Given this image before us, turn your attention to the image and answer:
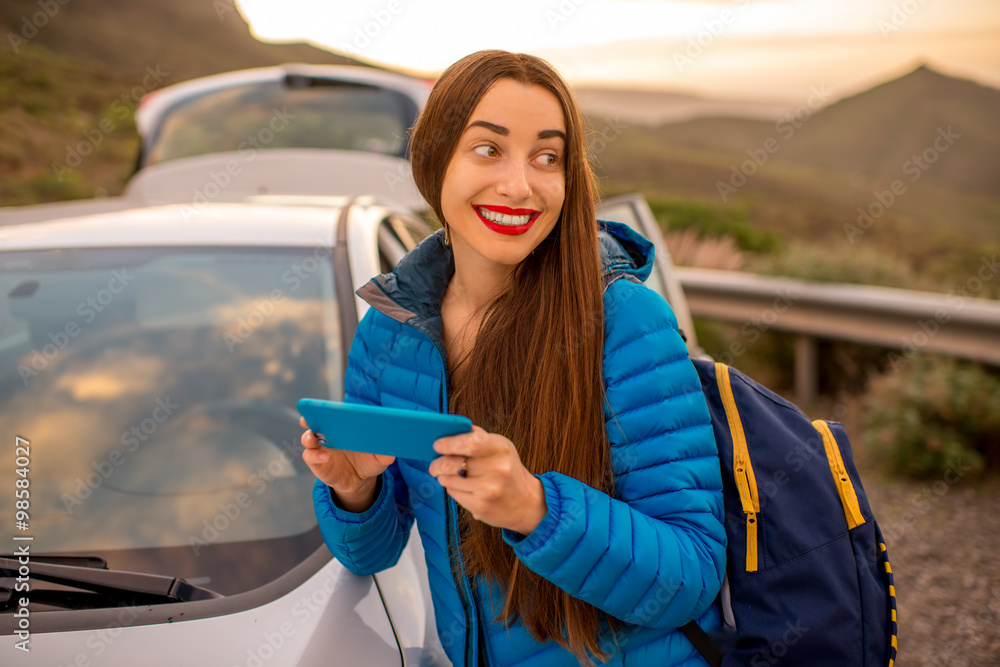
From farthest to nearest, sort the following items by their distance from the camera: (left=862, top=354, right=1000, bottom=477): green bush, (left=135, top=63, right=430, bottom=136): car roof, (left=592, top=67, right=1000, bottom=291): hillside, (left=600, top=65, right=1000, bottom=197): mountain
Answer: (left=600, top=65, right=1000, bottom=197): mountain < (left=592, top=67, right=1000, bottom=291): hillside < (left=135, top=63, right=430, bottom=136): car roof < (left=862, top=354, right=1000, bottom=477): green bush

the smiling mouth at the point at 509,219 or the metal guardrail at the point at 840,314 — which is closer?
the smiling mouth at the point at 509,219

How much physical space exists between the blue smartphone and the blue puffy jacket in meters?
0.22

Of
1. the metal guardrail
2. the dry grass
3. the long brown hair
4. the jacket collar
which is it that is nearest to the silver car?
A: the long brown hair

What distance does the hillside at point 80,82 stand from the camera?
16.4 metres

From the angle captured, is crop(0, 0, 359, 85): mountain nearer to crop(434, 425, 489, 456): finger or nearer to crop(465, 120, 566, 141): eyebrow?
crop(465, 120, 566, 141): eyebrow

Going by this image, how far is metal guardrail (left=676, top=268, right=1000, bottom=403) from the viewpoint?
386 cm

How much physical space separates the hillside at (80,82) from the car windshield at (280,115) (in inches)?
199

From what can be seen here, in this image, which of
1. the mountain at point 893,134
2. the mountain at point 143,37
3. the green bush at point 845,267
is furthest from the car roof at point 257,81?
the mountain at point 893,134

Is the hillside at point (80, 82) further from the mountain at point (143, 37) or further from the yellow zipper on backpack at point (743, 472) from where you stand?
the yellow zipper on backpack at point (743, 472)

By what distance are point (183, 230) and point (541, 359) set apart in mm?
1318

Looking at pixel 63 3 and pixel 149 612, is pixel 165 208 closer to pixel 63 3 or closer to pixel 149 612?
pixel 149 612

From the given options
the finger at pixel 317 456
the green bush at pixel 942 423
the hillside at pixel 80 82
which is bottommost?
the green bush at pixel 942 423

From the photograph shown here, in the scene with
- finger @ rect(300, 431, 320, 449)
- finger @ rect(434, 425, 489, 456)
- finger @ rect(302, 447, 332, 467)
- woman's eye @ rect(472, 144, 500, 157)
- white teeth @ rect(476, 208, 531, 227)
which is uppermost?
woman's eye @ rect(472, 144, 500, 157)

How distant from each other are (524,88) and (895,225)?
29855 millimetres
